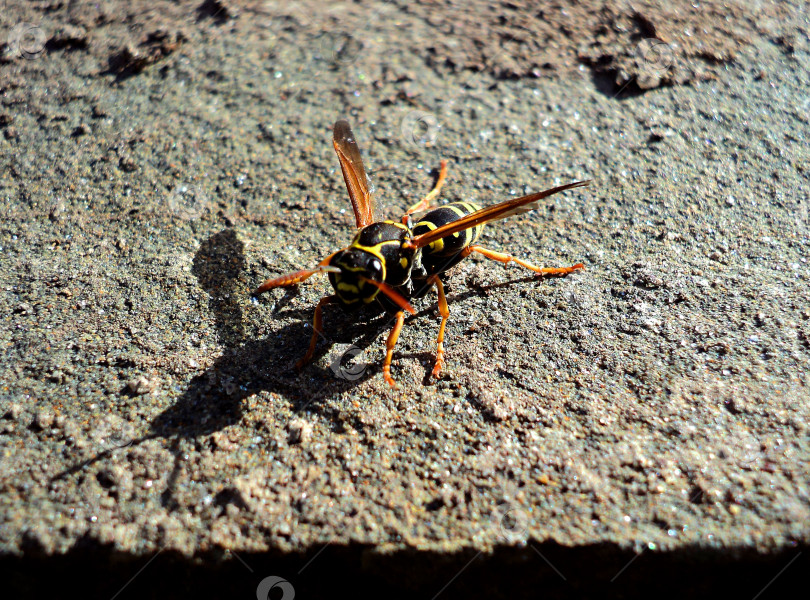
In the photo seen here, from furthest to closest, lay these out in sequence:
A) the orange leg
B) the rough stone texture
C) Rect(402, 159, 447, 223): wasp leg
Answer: Rect(402, 159, 447, 223): wasp leg, the orange leg, the rough stone texture

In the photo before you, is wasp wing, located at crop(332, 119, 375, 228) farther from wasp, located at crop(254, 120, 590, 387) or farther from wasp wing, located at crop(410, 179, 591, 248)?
wasp wing, located at crop(410, 179, 591, 248)

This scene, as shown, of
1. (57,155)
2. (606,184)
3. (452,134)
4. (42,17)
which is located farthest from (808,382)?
(42,17)

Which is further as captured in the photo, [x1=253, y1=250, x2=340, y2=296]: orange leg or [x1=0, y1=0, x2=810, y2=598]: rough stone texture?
[x1=253, y1=250, x2=340, y2=296]: orange leg

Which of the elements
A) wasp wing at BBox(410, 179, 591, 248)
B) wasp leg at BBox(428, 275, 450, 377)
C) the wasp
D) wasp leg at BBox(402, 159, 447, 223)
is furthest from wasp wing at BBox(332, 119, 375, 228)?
wasp leg at BBox(428, 275, 450, 377)

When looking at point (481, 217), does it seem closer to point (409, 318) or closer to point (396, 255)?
point (396, 255)

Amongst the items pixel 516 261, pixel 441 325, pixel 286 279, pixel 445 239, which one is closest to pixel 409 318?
pixel 441 325

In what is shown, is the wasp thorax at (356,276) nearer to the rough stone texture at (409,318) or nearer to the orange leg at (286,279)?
the orange leg at (286,279)
